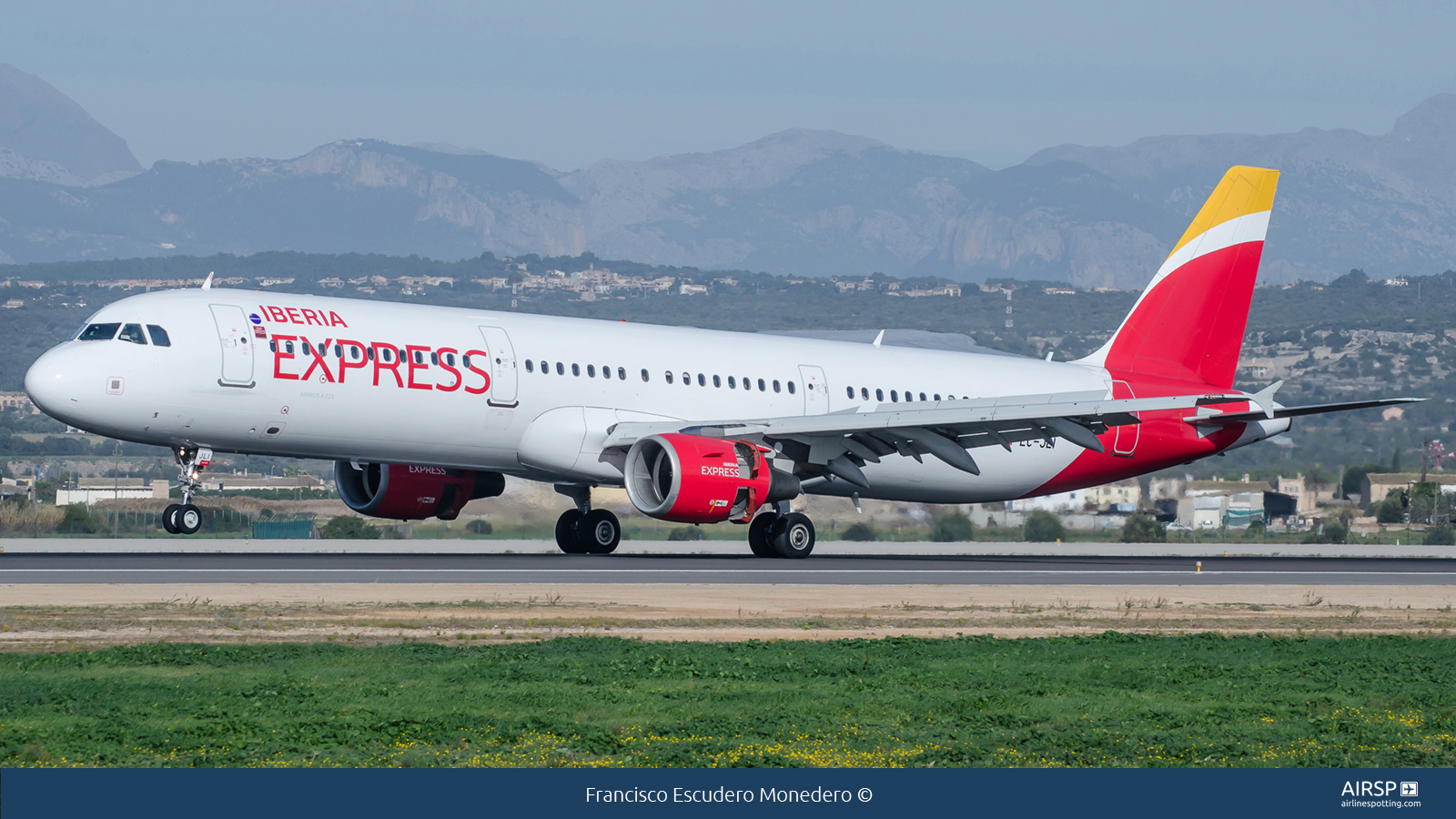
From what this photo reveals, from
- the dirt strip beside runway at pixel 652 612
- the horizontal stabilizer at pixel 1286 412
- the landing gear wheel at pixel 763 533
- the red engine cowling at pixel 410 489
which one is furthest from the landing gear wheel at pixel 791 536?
the horizontal stabilizer at pixel 1286 412

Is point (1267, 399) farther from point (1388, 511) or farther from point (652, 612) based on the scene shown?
point (1388, 511)

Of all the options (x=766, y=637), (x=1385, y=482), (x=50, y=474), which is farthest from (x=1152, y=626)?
(x=50, y=474)

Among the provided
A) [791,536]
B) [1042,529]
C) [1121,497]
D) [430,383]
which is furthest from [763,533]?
[1121,497]

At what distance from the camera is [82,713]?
37.3 ft

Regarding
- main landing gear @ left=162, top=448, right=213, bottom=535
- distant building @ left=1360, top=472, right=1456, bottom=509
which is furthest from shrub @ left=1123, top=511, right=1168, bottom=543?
main landing gear @ left=162, top=448, right=213, bottom=535

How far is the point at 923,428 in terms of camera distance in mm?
29344

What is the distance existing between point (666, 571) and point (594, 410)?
4277 millimetres

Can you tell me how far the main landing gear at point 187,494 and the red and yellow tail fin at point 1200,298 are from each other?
19405mm

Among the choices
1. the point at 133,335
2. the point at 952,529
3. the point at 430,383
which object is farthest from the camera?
the point at 952,529

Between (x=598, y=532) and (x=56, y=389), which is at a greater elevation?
(x=56, y=389)

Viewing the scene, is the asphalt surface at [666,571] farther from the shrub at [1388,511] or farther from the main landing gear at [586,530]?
the shrub at [1388,511]

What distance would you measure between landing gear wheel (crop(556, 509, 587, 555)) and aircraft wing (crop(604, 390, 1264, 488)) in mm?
3839

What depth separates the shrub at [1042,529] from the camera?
155ft

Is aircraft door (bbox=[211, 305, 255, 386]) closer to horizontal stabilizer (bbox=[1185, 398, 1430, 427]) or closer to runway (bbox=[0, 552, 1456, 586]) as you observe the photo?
runway (bbox=[0, 552, 1456, 586])
